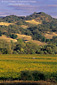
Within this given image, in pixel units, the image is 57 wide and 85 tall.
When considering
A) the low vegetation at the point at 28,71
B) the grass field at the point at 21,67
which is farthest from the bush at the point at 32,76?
the grass field at the point at 21,67

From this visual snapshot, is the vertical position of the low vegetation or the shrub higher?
the shrub

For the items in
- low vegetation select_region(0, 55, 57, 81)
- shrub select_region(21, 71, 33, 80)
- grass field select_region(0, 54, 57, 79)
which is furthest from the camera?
grass field select_region(0, 54, 57, 79)

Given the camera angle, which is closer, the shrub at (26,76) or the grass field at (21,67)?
the shrub at (26,76)

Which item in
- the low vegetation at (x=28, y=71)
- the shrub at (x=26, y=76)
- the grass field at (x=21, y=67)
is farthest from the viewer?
the grass field at (x=21, y=67)

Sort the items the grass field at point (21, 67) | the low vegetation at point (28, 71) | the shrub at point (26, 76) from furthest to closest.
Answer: the grass field at point (21, 67)
the low vegetation at point (28, 71)
the shrub at point (26, 76)

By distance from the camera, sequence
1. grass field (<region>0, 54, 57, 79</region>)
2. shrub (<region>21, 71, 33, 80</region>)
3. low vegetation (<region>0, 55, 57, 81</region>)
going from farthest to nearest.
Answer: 1. grass field (<region>0, 54, 57, 79</region>)
2. low vegetation (<region>0, 55, 57, 81</region>)
3. shrub (<region>21, 71, 33, 80</region>)

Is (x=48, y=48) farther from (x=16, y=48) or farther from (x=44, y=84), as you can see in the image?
(x=44, y=84)

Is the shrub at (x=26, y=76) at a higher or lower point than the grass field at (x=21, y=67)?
higher

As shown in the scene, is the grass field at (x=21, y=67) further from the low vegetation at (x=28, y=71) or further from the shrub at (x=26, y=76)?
the shrub at (x=26, y=76)

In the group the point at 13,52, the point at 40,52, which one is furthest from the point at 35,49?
the point at 13,52

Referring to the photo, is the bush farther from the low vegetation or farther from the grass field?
the grass field

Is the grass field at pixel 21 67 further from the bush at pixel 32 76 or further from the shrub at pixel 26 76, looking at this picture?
the bush at pixel 32 76

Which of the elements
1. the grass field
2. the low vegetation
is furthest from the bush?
the grass field

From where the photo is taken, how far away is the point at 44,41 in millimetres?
117188
